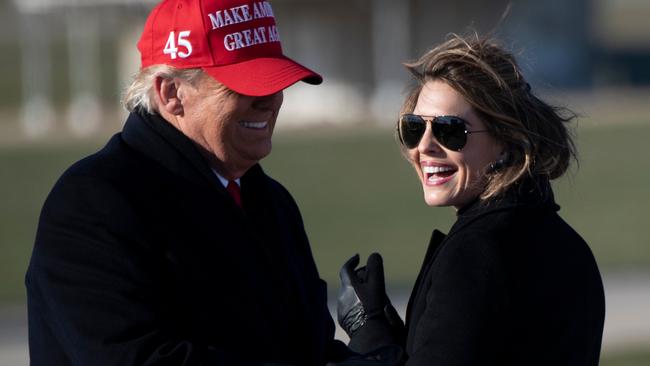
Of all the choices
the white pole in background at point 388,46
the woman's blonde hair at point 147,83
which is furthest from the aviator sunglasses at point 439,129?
the white pole in background at point 388,46

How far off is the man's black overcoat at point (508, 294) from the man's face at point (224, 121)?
55 cm

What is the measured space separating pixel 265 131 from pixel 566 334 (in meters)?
0.91

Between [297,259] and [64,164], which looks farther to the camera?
[64,164]

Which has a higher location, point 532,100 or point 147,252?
point 532,100

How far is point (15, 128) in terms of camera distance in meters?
33.7

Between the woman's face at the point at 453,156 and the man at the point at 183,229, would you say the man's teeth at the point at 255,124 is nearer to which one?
the man at the point at 183,229

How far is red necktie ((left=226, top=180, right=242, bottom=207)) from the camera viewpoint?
329 cm

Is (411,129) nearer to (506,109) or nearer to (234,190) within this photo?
(506,109)

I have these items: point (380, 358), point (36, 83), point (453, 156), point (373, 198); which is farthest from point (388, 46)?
point (380, 358)

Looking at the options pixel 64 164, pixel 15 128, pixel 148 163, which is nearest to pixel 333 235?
pixel 64 164

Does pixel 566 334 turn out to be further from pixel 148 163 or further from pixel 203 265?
pixel 148 163

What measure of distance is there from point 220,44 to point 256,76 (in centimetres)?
Result: 12

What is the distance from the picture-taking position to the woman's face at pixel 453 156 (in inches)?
128

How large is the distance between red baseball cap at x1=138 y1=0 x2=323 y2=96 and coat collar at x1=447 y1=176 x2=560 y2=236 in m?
0.55
